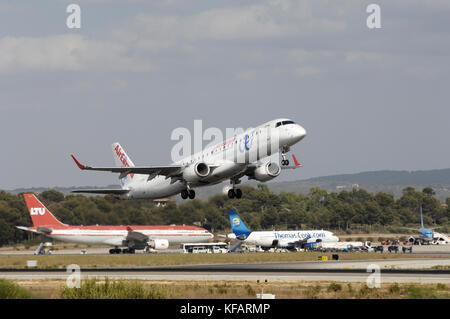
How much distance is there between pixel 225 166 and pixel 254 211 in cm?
9183

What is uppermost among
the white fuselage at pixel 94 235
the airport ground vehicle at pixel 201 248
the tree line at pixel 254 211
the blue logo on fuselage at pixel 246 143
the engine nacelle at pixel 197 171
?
the tree line at pixel 254 211

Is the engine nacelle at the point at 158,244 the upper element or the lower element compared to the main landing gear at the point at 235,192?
lower

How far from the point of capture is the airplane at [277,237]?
112 meters

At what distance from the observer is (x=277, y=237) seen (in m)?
113

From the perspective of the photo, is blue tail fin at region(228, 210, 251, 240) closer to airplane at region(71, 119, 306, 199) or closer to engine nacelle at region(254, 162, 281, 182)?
airplane at region(71, 119, 306, 199)

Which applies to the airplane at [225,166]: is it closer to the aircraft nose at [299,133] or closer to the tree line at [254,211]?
the aircraft nose at [299,133]

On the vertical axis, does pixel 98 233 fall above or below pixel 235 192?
below

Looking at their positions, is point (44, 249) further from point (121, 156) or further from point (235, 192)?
point (235, 192)

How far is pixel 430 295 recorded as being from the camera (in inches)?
1320

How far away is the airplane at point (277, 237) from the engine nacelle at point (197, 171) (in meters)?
54.8

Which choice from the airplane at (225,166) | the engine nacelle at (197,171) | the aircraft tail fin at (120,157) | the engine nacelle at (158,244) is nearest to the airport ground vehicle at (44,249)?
the engine nacelle at (158,244)

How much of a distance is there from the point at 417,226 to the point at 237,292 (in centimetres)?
13271

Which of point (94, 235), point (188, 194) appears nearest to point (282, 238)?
point (94, 235)
